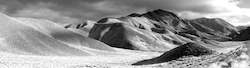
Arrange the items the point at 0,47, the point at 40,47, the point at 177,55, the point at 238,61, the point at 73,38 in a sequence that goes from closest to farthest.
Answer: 1. the point at 238,61
2. the point at 177,55
3. the point at 0,47
4. the point at 40,47
5. the point at 73,38

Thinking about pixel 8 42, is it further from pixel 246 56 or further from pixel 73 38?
pixel 246 56

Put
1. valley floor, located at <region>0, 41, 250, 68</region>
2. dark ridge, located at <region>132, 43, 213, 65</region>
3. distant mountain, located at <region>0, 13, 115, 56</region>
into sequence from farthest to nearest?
distant mountain, located at <region>0, 13, 115, 56</region> → dark ridge, located at <region>132, 43, 213, 65</region> → valley floor, located at <region>0, 41, 250, 68</region>

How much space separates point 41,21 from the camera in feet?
550

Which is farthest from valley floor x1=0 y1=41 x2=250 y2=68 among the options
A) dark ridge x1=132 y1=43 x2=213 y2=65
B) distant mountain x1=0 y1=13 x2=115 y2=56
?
distant mountain x1=0 y1=13 x2=115 y2=56

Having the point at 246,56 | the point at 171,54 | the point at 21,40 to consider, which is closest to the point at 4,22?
the point at 21,40

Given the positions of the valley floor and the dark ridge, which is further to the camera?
the dark ridge

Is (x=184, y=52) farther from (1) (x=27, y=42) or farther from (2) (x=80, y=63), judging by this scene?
(1) (x=27, y=42)

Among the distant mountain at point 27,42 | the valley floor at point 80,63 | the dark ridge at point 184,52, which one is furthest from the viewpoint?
the distant mountain at point 27,42

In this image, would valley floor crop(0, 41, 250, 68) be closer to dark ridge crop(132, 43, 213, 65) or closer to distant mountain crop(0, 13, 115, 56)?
dark ridge crop(132, 43, 213, 65)

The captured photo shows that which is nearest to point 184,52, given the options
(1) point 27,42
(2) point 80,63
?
(2) point 80,63

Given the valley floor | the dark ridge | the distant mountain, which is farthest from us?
the distant mountain

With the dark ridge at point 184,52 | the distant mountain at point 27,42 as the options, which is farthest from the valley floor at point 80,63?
the distant mountain at point 27,42

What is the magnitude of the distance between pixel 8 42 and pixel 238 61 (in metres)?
98.7

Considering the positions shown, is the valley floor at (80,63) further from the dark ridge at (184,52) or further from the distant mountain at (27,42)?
the distant mountain at (27,42)
